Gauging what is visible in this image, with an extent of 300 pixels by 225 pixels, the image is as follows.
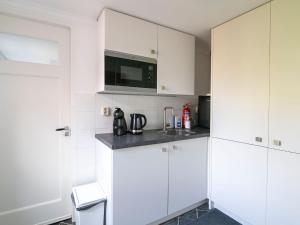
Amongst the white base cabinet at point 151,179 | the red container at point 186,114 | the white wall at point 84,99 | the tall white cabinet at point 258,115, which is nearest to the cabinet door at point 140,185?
the white base cabinet at point 151,179

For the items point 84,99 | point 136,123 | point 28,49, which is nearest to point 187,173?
point 136,123

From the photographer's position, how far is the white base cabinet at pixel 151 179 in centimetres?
142

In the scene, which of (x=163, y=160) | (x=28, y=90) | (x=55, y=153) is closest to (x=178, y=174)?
(x=163, y=160)

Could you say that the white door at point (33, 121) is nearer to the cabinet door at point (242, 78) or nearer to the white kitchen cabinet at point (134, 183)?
the white kitchen cabinet at point (134, 183)

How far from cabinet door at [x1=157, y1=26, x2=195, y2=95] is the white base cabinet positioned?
25.7 inches

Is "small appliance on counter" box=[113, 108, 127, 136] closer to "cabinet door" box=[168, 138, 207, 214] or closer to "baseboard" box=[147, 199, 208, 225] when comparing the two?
"cabinet door" box=[168, 138, 207, 214]

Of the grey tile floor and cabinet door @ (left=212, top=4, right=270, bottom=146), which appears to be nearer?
cabinet door @ (left=212, top=4, right=270, bottom=146)

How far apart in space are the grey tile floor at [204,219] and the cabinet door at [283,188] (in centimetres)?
44

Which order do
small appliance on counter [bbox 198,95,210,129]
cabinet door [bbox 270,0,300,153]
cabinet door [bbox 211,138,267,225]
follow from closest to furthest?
cabinet door [bbox 270,0,300,153], cabinet door [bbox 211,138,267,225], small appliance on counter [bbox 198,95,210,129]

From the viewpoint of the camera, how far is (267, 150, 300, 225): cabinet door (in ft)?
4.19

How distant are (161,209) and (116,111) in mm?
1086

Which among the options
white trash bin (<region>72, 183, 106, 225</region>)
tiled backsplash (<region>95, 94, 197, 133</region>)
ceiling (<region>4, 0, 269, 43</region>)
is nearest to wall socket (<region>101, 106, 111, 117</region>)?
tiled backsplash (<region>95, 94, 197, 133</region>)

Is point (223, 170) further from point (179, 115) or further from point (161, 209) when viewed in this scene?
point (179, 115)

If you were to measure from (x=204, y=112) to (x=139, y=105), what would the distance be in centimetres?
92
